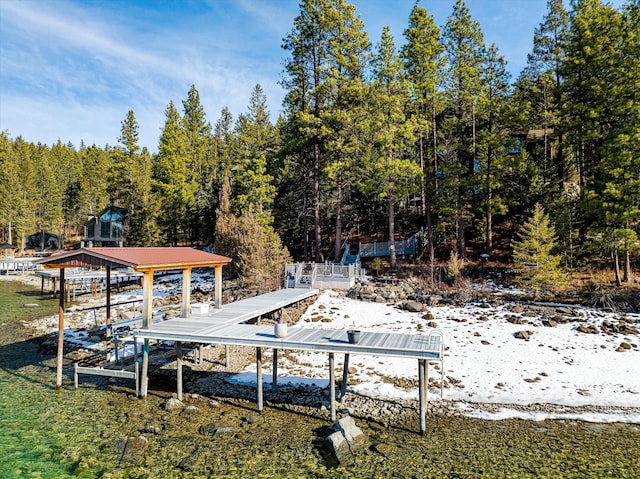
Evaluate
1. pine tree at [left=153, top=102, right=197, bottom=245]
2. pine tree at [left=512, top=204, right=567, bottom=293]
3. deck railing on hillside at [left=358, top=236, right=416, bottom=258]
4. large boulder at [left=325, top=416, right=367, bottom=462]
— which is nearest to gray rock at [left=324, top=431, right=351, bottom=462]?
large boulder at [left=325, top=416, right=367, bottom=462]

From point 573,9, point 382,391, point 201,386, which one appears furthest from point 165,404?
point 573,9

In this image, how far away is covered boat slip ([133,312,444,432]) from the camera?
9336 mm

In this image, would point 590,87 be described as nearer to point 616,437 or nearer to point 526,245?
point 526,245

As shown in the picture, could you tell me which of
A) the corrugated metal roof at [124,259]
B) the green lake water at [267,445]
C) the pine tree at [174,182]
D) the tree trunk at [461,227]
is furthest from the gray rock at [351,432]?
the pine tree at [174,182]

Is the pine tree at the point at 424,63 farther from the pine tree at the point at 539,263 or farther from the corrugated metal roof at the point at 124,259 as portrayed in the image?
the corrugated metal roof at the point at 124,259

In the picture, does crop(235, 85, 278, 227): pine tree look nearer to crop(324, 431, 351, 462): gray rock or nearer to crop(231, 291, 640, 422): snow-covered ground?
crop(231, 291, 640, 422): snow-covered ground

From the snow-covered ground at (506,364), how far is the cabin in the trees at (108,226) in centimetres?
3084

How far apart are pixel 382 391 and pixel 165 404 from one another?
598 cm

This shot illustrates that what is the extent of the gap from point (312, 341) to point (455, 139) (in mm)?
21545

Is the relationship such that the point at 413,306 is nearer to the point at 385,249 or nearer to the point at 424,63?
the point at 385,249

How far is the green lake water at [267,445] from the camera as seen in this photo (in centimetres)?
761

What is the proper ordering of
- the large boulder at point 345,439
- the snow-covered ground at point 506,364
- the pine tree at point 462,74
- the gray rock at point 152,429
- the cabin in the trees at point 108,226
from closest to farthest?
the large boulder at point 345,439 → the gray rock at point 152,429 → the snow-covered ground at point 506,364 → the pine tree at point 462,74 → the cabin in the trees at point 108,226

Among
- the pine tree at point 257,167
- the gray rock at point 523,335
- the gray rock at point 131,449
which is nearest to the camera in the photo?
the gray rock at point 131,449

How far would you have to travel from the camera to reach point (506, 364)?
1254 centimetres
